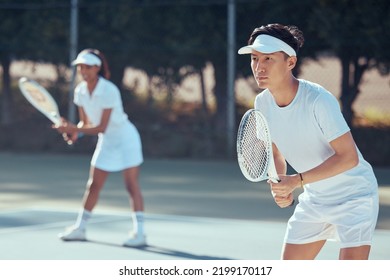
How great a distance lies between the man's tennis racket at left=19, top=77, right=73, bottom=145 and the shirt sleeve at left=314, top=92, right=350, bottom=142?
127 inches

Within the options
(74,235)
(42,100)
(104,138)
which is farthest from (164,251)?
(42,100)

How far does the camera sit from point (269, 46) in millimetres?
4613

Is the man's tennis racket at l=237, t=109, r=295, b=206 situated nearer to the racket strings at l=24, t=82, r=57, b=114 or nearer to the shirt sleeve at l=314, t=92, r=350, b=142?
the shirt sleeve at l=314, t=92, r=350, b=142

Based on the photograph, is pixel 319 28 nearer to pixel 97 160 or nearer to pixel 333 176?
pixel 97 160

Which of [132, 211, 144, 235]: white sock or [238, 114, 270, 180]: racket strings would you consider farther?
[132, 211, 144, 235]: white sock

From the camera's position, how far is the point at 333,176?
4629 millimetres

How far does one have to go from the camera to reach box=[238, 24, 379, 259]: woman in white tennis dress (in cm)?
460

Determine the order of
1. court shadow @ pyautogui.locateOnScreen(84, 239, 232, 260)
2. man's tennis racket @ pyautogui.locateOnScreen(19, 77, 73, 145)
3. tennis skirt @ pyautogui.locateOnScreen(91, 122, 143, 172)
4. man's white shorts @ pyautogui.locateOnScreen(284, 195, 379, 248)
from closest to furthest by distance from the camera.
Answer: man's white shorts @ pyautogui.locateOnScreen(284, 195, 379, 248)
court shadow @ pyautogui.locateOnScreen(84, 239, 232, 260)
man's tennis racket @ pyautogui.locateOnScreen(19, 77, 73, 145)
tennis skirt @ pyautogui.locateOnScreen(91, 122, 143, 172)

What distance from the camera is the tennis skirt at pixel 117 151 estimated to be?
8086 mm

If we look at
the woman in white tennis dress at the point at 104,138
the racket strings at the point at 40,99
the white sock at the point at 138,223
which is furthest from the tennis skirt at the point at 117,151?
the racket strings at the point at 40,99

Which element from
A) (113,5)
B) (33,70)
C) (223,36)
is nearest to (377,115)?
(223,36)

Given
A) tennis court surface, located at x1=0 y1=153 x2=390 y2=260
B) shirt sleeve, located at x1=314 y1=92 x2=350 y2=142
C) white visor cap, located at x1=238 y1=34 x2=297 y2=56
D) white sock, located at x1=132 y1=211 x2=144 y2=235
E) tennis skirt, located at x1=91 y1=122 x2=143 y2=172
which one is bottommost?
tennis court surface, located at x1=0 y1=153 x2=390 y2=260

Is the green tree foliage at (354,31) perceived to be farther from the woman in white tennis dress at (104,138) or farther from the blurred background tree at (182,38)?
the woman in white tennis dress at (104,138)

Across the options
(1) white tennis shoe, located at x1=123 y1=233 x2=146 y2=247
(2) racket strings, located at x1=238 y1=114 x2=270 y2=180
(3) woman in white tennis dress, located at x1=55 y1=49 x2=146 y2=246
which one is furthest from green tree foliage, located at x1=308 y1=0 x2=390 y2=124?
(2) racket strings, located at x1=238 y1=114 x2=270 y2=180
